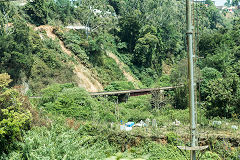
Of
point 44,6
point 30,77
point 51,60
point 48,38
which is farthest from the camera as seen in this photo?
point 44,6

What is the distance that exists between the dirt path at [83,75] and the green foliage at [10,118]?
19916 mm

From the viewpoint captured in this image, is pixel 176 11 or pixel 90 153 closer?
pixel 90 153

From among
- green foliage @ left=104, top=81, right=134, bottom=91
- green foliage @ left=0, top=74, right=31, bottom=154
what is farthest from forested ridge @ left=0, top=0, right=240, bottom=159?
green foliage @ left=104, top=81, right=134, bottom=91

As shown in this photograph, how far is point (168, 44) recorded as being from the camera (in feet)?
180

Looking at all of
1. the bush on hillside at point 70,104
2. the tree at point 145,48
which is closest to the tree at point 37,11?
the tree at point 145,48

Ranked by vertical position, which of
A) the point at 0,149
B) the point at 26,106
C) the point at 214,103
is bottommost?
the point at 214,103

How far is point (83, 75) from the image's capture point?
3294cm

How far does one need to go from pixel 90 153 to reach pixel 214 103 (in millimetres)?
12494

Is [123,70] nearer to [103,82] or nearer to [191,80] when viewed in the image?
[103,82]

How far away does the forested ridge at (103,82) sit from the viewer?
32.8ft

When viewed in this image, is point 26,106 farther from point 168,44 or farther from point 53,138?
point 168,44

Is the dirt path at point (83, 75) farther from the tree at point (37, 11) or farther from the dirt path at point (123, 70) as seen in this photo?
the dirt path at point (123, 70)

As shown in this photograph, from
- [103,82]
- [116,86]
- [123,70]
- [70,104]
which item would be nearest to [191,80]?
[70,104]

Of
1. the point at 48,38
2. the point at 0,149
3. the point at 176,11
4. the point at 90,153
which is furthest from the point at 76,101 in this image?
the point at 176,11
